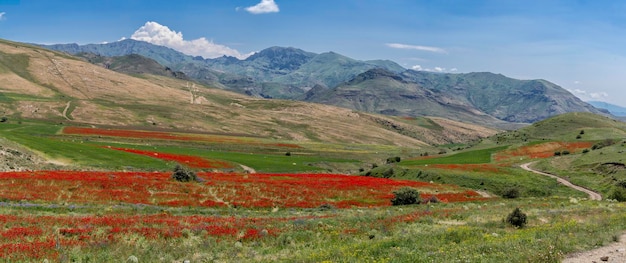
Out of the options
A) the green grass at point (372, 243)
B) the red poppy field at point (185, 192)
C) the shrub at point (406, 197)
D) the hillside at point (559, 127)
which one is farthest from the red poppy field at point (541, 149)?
the green grass at point (372, 243)

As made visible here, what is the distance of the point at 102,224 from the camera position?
2189cm

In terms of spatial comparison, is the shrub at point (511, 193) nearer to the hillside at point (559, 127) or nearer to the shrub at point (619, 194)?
the shrub at point (619, 194)

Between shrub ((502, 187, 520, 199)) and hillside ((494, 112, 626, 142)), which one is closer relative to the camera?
shrub ((502, 187, 520, 199))

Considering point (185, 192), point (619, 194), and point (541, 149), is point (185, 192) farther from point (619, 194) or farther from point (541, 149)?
point (541, 149)

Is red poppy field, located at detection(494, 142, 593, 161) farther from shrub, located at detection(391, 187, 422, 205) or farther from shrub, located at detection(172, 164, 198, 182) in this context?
shrub, located at detection(172, 164, 198, 182)

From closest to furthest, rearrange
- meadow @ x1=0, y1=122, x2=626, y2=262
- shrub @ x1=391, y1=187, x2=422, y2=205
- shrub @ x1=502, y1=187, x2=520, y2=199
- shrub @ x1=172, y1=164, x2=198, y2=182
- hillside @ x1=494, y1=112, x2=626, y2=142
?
1. meadow @ x1=0, y1=122, x2=626, y2=262
2. shrub @ x1=391, y1=187, x2=422, y2=205
3. shrub @ x1=172, y1=164, x2=198, y2=182
4. shrub @ x1=502, y1=187, x2=520, y2=199
5. hillside @ x1=494, y1=112, x2=626, y2=142

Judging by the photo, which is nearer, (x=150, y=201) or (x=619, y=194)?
(x=150, y=201)

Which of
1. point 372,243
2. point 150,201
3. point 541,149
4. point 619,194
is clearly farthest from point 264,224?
point 541,149

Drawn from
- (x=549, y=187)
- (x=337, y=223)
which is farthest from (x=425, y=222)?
(x=549, y=187)

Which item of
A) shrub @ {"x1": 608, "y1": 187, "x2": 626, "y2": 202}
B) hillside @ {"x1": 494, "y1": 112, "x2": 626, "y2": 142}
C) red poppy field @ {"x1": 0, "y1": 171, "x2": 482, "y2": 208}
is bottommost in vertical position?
red poppy field @ {"x1": 0, "y1": 171, "x2": 482, "y2": 208}

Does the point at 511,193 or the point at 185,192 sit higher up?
the point at 511,193

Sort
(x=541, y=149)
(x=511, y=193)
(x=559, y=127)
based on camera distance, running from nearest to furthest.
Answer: (x=511, y=193), (x=541, y=149), (x=559, y=127)

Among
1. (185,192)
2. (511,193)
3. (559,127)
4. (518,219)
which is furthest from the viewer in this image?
(559,127)

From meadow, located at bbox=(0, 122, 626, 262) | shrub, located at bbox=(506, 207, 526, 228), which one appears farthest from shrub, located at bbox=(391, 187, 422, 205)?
shrub, located at bbox=(506, 207, 526, 228)
